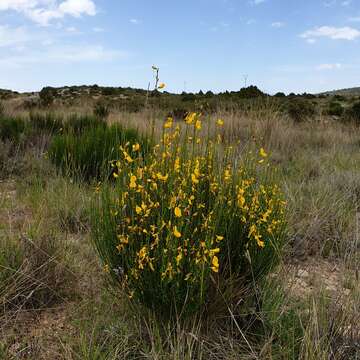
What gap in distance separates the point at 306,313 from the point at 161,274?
863 mm

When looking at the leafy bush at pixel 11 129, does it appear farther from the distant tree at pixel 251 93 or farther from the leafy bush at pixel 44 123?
the distant tree at pixel 251 93

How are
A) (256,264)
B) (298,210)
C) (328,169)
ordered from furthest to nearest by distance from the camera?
(328,169), (298,210), (256,264)

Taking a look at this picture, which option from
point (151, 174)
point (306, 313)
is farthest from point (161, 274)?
point (306, 313)

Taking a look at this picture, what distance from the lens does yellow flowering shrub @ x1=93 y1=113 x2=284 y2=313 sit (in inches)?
75.5

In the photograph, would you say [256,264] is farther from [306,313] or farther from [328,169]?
[328,169]

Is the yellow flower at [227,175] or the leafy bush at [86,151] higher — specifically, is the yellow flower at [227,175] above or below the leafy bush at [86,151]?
above

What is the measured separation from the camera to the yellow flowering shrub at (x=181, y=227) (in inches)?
75.5

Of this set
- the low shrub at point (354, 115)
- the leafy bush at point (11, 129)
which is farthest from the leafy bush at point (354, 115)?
the leafy bush at point (11, 129)

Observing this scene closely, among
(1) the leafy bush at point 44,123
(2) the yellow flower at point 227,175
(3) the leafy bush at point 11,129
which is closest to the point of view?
(2) the yellow flower at point 227,175

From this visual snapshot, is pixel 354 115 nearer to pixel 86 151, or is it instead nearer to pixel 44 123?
pixel 44 123

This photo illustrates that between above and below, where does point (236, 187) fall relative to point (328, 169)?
above

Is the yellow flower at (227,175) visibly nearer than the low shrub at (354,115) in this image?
Yes

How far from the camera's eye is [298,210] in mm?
4062

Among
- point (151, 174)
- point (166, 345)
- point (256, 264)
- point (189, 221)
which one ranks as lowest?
point (166, 345)
